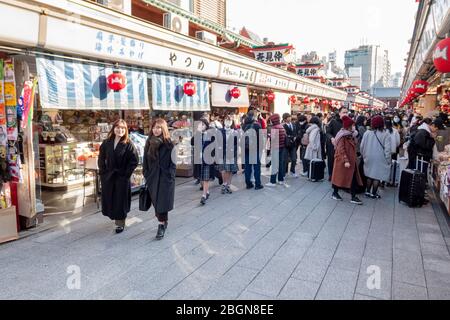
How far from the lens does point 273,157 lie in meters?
9.20

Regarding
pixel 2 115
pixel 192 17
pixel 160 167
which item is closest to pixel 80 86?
pixel 2 115

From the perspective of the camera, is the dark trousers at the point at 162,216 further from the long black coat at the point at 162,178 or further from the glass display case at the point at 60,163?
the glass display case at the point at 60,163

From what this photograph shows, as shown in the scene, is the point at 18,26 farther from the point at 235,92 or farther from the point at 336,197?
the point at 235,92

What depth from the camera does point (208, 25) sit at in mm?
11812

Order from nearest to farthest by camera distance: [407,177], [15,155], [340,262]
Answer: [340,262], [15,155], [407,177]

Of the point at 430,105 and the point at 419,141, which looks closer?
the point at 419,141

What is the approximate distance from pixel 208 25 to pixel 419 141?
7855mm

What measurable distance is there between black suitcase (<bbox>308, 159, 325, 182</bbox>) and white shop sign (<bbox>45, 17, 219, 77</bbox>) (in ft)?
14.4

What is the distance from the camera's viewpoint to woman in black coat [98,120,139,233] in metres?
5.36

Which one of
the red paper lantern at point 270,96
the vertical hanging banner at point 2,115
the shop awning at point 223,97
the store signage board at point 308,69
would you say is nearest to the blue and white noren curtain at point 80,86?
the vertical hanging banner at point 2,115

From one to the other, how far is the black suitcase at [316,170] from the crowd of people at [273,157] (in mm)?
30

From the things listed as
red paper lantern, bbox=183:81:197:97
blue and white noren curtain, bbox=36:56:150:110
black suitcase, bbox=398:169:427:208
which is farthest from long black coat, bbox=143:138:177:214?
black suitcase, bbox=398:169:427:208
